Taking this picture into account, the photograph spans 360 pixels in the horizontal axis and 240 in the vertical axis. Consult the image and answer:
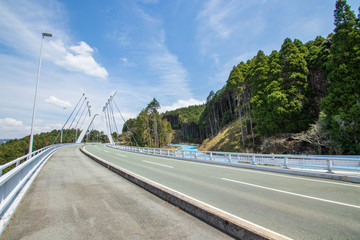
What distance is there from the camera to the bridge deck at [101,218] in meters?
3.60

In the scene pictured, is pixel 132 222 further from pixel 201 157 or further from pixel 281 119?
pixel 281 119

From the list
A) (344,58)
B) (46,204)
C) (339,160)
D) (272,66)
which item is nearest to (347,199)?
(339,160)

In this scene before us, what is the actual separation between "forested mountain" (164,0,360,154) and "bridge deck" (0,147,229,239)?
17465 millimetres

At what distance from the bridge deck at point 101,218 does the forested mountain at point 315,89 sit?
17.5m

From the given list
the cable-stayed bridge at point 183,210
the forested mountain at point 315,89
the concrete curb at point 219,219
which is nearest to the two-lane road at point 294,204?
the cable-stayed bridge at point 183,210

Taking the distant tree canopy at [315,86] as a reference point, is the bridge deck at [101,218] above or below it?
below

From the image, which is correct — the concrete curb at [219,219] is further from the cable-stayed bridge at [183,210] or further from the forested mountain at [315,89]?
the forested mountain at [315,89]

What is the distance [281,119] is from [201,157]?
11.8m

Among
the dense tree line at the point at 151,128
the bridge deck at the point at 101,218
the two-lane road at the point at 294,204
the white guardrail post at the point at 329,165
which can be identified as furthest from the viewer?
the dense tree line at the point at 151,128

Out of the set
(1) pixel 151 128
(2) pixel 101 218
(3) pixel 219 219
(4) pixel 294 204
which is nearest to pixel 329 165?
(4) pixel 294 204

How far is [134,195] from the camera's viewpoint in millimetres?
6324

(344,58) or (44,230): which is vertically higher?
(344,58)

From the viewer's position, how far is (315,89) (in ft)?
74.1

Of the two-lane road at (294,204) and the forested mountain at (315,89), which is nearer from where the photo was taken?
the two-lane road at (294,204)
